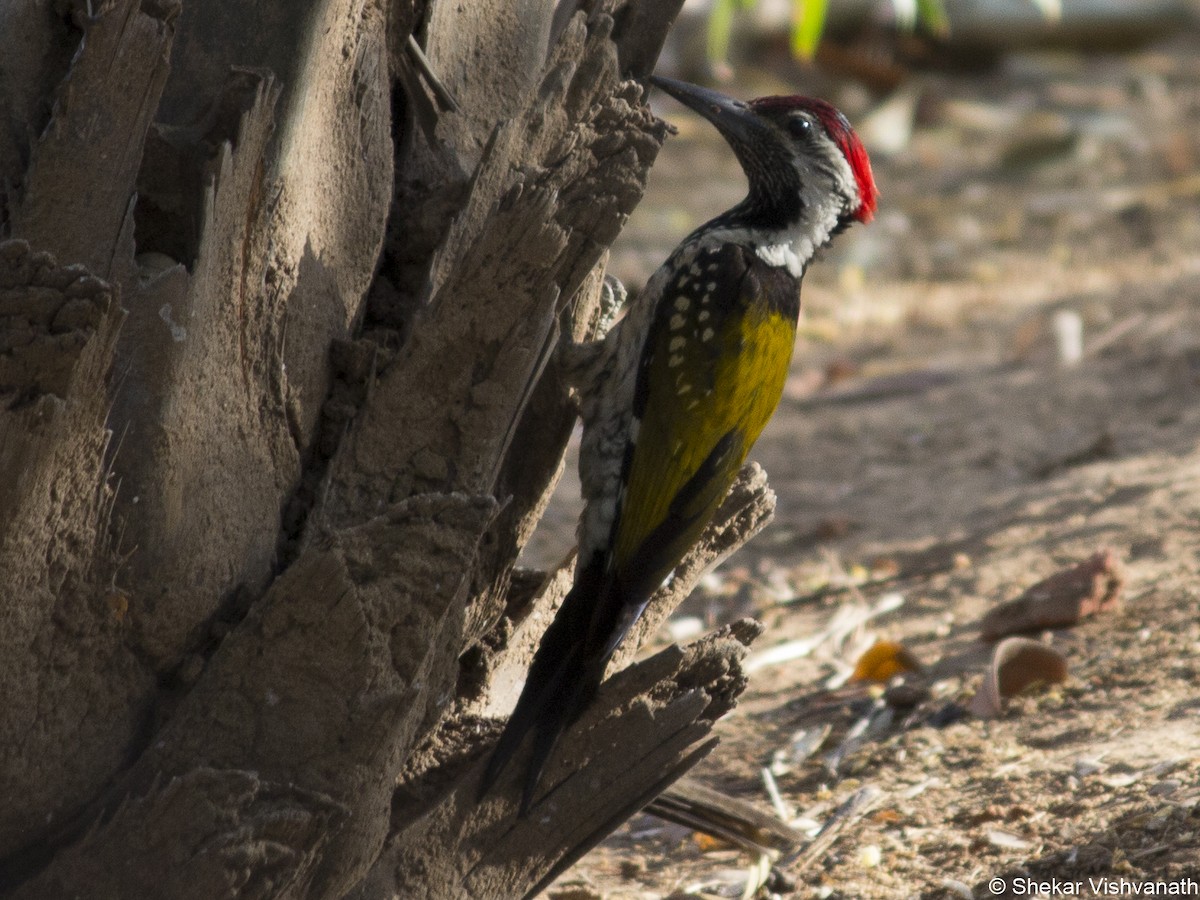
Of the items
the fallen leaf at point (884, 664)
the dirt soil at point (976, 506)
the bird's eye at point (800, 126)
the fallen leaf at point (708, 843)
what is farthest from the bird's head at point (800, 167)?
the fallen leaf at point (708, 843)

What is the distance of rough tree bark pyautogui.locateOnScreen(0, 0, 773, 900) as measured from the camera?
6.81ft

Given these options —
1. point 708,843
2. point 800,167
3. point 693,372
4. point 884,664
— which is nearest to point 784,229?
point 800,167

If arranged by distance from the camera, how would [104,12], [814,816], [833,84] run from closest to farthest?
1. [104,12]
2. [814,816]
3. [833,84]

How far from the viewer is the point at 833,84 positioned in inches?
449

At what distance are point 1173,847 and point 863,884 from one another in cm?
63

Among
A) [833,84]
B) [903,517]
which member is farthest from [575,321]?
[833,84]

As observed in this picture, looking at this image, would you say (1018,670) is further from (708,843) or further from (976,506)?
(976,506)

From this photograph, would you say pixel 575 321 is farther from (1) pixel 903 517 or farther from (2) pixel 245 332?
(1) pixel 903 517

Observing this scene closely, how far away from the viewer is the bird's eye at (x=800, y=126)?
13.2 feet

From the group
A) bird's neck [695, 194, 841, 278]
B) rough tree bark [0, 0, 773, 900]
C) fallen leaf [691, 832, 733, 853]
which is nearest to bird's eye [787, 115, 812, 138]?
bird's neck [695, 194, 841, 278]

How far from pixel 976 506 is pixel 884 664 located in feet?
4.75

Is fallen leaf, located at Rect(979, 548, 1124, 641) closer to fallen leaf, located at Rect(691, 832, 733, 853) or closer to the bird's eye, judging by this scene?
fallen leaf, located at Rect(691, 832, 733, 853)

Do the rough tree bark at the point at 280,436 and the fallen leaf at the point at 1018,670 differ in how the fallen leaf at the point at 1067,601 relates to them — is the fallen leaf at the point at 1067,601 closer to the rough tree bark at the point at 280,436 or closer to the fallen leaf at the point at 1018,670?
the fallen leaf at the point at 1018,670

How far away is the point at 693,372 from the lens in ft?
11.7
